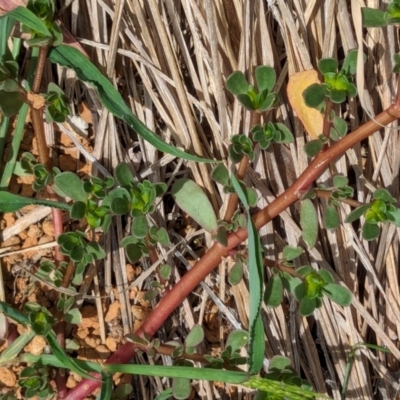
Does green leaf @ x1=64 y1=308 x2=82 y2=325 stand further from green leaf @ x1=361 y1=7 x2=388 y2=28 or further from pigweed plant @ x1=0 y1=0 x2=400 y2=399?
green leaf @ x1=361 y1=7 x2=388 y2=28

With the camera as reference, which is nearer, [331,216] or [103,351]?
[331,216]

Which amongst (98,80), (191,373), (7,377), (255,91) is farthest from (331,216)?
(7,377)

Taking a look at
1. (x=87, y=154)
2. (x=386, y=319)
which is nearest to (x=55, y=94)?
(x=87, y=154)

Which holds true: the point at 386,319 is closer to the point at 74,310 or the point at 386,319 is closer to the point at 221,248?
the point at 221,248

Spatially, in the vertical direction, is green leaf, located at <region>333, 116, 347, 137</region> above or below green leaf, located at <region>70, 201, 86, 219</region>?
above

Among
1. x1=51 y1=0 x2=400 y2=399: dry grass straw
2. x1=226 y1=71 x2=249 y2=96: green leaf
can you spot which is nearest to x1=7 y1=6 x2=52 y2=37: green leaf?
x1=51 y1=0 x2=400 y2=399: dry grass straw

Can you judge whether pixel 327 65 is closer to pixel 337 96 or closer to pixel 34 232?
pixel 337 96
